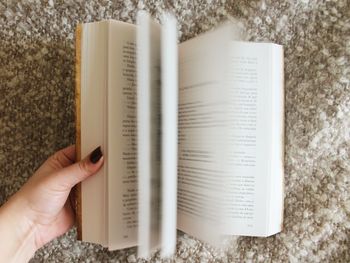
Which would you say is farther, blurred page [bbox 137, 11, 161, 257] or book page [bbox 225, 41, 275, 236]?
book page [bbox 225, 41, 275, 236]

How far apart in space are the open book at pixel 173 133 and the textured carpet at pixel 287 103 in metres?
0.04

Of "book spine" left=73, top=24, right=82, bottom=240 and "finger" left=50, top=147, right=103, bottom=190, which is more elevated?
"book spine" left=73, top=24, right=82, bottom=240

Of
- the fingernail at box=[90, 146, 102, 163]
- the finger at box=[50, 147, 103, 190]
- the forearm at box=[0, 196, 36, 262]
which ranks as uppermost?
the fingernail at box=[90, 146, 102, 163]

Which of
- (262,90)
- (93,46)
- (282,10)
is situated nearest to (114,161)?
(93,46)

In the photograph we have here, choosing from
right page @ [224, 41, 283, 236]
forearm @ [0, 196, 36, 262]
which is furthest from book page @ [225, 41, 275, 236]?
forearm @ [0, 196, 36, 262]

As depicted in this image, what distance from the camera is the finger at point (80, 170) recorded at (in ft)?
1.74

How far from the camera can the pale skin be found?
0.55 meters

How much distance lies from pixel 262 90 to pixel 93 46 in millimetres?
278

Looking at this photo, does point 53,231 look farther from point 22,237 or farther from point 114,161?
point 114,161

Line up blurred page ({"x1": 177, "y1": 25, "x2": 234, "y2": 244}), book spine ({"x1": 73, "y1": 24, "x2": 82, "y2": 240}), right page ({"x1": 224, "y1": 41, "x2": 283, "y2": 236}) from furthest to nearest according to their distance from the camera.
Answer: right page ({"x1": 224, "y1": 41, "x2": 283, "y2": 236})
book spine ({"x1": 73, "y1": 24, "x2": 82, "y2": 240})
blurred page ({"x1": 177, "y1": 25, "x2": 234, "y2": 244})

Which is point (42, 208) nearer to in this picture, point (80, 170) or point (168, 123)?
point (80, 170)

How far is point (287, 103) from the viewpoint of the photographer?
681 millimetres

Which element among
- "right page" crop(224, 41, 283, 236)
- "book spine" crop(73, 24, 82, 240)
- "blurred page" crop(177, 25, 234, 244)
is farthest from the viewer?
"right page" crop(224, 41, 283, 236)

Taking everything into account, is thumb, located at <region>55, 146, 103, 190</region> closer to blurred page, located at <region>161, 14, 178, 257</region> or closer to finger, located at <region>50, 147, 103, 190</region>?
finger, located at <region>50, 147, 103, 190</region>
